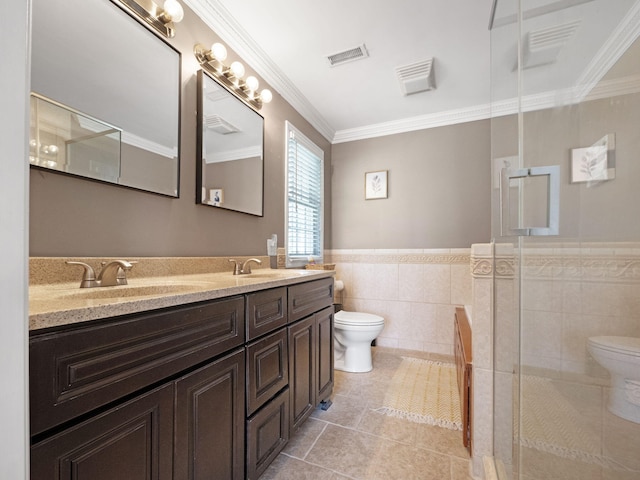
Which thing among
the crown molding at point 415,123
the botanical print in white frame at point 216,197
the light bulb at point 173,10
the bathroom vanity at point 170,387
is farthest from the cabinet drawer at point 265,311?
the crown molding at point 415,123

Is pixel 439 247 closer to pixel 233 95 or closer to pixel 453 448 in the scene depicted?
pixel 453 448

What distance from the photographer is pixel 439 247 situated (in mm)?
2867

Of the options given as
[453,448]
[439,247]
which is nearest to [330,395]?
[453,448]

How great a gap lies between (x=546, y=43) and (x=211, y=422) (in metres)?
2.01

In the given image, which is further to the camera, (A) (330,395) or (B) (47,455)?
(A) (330,395)

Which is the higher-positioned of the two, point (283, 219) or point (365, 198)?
point (365, 198)

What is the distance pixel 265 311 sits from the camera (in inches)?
47.9

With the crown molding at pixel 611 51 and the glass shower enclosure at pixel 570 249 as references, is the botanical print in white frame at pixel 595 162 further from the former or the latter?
the crown molding at pixel 611 51

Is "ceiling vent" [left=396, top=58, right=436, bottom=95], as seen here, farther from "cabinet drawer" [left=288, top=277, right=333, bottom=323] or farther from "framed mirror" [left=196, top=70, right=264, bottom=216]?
"cabinet drawer" [left=288, top=277, right=333, bottom=323]

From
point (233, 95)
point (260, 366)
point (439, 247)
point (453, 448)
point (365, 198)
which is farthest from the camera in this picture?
point (365, 198)

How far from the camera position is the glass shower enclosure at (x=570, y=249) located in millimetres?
938

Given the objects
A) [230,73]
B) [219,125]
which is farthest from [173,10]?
[219,125]

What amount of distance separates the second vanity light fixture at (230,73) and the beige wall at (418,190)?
1.48 m

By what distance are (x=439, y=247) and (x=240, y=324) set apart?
236 cm
